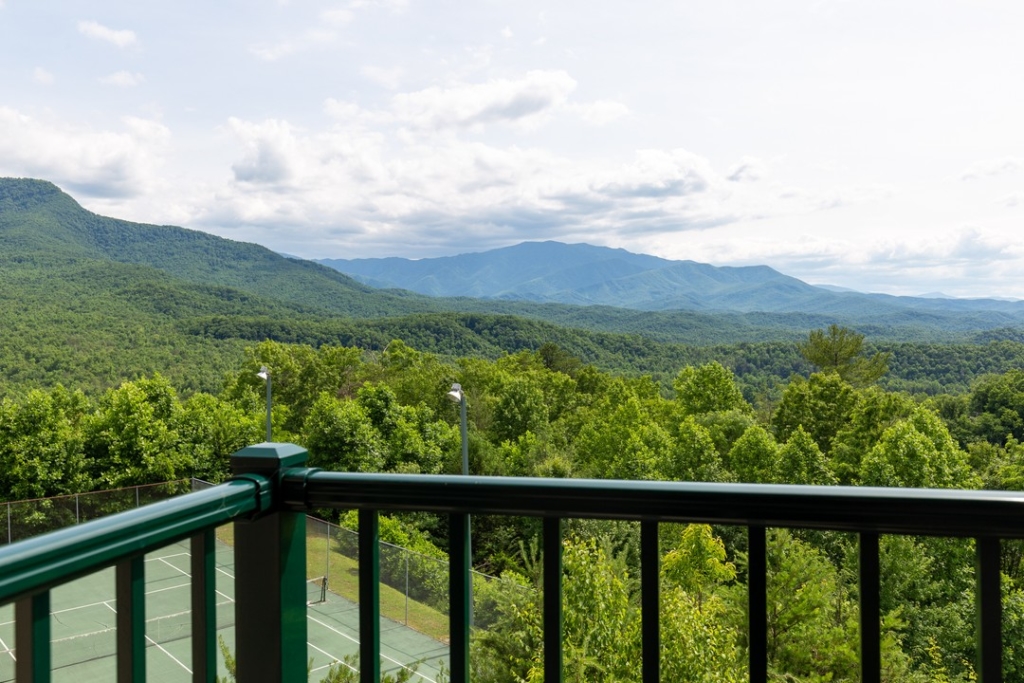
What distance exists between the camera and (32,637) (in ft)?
2.99

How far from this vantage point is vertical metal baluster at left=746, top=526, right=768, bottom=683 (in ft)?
4.08

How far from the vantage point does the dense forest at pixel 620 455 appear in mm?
11453

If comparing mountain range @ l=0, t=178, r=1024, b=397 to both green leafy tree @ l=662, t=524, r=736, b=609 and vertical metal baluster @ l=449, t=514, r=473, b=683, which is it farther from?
vertical metal baluster @ l=449, t=514, r=473, b=683

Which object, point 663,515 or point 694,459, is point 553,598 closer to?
point 663,515

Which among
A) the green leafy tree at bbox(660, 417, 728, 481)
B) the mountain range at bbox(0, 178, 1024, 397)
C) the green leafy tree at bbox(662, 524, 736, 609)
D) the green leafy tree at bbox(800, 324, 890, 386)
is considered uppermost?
the mountain range at bbox(0, 178, 1024, 397)

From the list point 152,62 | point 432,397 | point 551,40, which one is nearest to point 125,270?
point 432,397

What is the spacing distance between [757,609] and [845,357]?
131 ft

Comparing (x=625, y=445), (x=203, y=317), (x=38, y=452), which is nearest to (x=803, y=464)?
(x=625, y=445)

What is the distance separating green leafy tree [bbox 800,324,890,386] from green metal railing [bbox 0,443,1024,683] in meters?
38.4

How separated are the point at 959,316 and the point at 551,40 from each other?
208244 millimetres

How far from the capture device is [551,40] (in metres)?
6.41

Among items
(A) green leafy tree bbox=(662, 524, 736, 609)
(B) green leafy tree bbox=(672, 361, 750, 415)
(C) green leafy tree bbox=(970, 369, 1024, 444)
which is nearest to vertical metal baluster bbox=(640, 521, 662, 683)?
(A) green leafy tree bbox=(662, 524, 736, 609)

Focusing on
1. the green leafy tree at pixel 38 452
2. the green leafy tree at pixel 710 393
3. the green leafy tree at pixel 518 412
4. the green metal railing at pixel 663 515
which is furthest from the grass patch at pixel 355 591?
the green leafy tree at pixel 710 393

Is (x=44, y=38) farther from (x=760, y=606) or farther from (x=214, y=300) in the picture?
(x=214, y=300)
